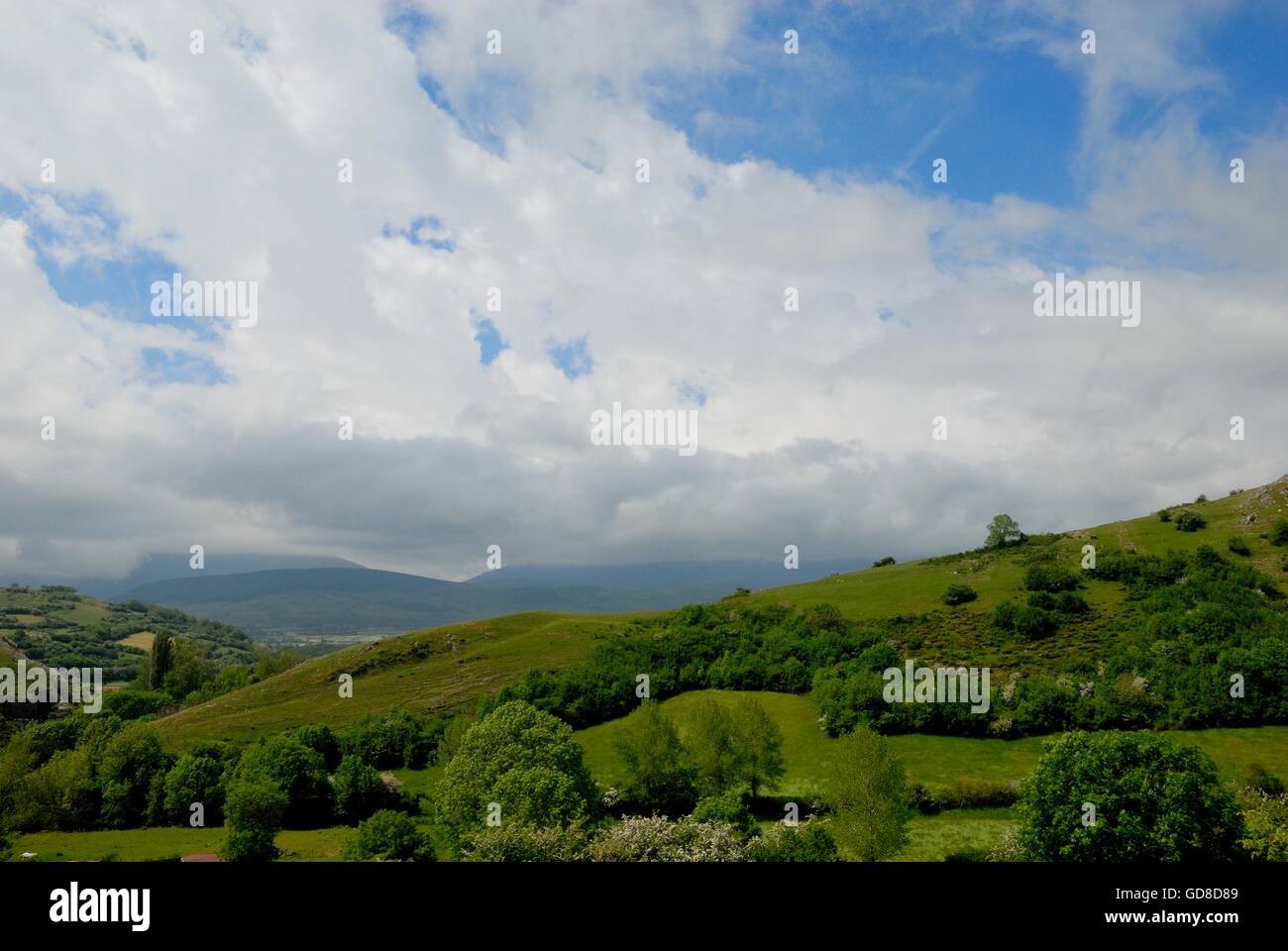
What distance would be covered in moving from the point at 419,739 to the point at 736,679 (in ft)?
164

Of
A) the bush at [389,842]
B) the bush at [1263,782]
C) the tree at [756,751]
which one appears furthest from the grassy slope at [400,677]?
the bush at [1263,782]

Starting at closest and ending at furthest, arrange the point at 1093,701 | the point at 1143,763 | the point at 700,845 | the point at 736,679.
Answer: the point at 700,845 < the point at 1143,763 < the point at 1093,701 < the point at 736,679

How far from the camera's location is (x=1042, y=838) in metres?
41.1

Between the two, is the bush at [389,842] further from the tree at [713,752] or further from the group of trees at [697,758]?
the tree at [713,752]

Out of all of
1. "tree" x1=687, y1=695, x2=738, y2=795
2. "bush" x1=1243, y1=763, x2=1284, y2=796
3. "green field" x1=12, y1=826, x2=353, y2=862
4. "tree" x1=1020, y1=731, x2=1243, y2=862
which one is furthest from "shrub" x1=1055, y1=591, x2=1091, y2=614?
"green field" x1=12, y1=826, x2=353, y2=862

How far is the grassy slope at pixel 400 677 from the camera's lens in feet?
416

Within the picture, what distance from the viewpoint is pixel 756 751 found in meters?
71.6

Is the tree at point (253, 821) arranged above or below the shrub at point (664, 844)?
below

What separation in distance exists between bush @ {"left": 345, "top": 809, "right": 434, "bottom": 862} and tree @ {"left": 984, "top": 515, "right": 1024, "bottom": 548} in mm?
161535

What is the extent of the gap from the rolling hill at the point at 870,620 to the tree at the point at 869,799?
2250 inches

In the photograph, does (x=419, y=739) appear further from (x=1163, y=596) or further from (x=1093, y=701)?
(x=1163, y=596)

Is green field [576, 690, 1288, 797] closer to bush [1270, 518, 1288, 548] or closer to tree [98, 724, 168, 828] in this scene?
tree [98, 724, 168, 828]
